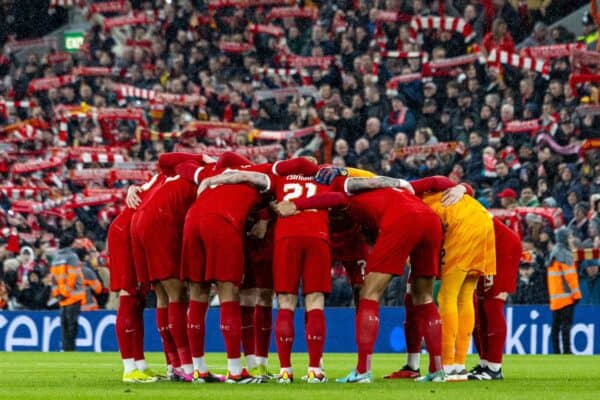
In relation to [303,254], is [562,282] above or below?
below

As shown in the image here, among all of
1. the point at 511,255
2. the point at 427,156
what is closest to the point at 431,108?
the point at 427,156

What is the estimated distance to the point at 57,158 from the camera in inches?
1281

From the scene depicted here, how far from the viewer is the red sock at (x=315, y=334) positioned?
45.0 feet

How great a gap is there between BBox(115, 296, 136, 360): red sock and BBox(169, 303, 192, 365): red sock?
0.62 metres

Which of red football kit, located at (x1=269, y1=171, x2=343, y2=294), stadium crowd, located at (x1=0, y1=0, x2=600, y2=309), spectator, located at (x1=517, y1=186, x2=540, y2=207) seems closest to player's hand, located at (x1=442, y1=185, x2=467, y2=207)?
red football kit, located at (x1=269, y1=171, x2=343, y2=294)

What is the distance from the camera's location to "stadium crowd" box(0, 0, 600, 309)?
87.0 feet

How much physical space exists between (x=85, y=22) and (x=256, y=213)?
92.0 ft

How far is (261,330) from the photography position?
50.1ft

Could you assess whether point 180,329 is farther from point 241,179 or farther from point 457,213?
point 457,213

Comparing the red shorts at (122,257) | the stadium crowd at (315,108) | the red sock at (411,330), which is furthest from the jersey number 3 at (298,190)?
the stadium crowd at (315,108)

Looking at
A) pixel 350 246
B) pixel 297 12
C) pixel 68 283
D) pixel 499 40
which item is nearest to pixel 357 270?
pixel 350 246

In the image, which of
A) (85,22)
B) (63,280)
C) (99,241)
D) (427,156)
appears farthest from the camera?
(85,22)

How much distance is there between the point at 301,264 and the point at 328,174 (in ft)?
3.50

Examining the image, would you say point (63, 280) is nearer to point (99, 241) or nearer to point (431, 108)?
point (99, 241)
